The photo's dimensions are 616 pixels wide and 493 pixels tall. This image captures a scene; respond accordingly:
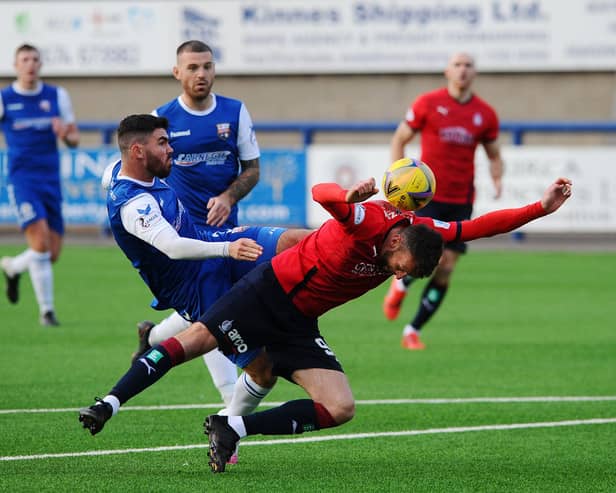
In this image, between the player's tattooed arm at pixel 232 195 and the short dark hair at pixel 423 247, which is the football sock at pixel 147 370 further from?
the player's tattooed arm at pixel 232 195

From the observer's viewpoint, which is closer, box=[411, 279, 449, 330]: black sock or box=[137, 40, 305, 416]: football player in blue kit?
box=[137, 40, 305, 416]: football player in blue kit

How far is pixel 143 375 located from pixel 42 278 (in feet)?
22.1

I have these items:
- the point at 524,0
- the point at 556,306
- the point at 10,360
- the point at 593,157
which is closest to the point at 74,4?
the point at 524,0

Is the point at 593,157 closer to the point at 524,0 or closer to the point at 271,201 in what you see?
the point at 271,201

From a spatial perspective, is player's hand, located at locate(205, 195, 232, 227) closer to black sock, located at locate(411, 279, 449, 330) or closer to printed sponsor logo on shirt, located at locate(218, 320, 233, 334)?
printed sponsor logo on shirt, located at locate(218, 320, 233, 334)

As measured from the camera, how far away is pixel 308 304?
665 centimetres

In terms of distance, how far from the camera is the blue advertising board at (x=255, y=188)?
74.6 feet

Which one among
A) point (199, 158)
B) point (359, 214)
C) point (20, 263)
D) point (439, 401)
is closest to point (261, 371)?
point (359, 214)

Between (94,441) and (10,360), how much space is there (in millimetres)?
3498

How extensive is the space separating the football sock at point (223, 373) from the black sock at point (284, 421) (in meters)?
1.26

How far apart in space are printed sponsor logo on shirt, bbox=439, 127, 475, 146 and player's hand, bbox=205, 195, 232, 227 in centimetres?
478

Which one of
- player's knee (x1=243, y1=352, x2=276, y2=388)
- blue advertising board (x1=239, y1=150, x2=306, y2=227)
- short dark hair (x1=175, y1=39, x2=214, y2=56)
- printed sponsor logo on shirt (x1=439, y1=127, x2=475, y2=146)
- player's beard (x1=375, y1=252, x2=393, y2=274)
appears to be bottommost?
blue advertising board (x1=239, y1=150, x2=306, y2=227)

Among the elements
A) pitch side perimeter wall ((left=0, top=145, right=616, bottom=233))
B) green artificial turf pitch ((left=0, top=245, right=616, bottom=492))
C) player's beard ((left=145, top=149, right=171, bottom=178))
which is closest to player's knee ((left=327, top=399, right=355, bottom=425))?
green artificial turf pitch ((left=0, top=245, right=616, bottom=492))

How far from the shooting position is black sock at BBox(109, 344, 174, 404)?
21.1ft
